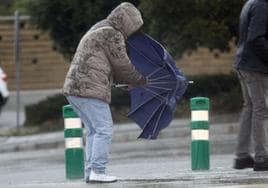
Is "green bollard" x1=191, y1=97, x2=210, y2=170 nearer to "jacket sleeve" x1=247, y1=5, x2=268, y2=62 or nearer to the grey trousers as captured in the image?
the grey trousers

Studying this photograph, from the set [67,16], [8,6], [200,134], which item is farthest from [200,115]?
[8,6]

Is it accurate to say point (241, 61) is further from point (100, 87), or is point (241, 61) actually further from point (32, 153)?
point (32, 153)

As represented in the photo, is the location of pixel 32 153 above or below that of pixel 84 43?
below

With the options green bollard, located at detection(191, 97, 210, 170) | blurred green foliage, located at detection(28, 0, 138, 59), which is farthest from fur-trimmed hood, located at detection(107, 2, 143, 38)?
blurred green foliage, located at detection(28, 0, 138, 59)

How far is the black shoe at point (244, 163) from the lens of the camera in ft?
29.6

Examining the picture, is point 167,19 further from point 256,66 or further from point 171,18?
point 256,66

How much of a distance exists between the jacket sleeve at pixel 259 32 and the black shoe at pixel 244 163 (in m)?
1.13

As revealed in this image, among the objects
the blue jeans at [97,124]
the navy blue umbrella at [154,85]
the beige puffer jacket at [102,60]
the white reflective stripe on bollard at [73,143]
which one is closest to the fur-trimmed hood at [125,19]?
the beige puffer jacket at [102,60]

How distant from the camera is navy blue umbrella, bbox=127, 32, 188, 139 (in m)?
8.80

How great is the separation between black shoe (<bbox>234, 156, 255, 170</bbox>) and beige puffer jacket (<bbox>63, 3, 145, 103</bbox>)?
1.60m

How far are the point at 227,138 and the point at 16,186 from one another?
6426 mm

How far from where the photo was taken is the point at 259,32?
8.46 metres

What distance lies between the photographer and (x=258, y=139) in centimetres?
868

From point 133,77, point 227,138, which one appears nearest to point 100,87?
point 133,77
